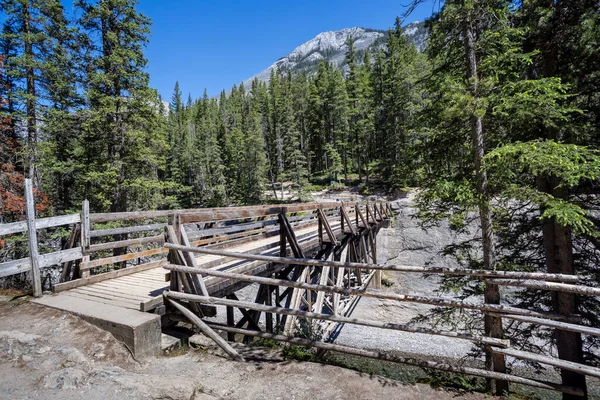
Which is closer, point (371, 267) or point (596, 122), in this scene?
point (371, 267)

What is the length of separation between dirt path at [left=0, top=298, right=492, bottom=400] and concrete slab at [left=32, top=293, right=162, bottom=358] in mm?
99

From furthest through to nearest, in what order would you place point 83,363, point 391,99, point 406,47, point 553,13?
point 406,47 → point 391,99 → point 553,13 → point 83,363

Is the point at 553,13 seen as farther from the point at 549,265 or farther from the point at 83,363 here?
the point at 83,363

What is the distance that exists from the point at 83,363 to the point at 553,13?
1033cm

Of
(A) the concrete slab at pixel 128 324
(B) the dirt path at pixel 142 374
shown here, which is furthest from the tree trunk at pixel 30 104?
(A) the concrete slab at pixel 128 324

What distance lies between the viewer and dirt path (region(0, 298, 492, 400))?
2854mm

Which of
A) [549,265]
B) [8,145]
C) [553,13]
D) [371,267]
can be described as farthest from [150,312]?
[8,145]

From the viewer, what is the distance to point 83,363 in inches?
130

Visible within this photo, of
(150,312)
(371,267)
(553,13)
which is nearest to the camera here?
(371,267)

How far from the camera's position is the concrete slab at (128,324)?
368 centimetres

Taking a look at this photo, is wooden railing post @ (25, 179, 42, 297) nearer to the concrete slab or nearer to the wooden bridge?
the wooden bridge

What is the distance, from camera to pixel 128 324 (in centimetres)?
369

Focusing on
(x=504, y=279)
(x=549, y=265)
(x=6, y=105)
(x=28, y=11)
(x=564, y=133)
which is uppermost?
(x=28, y=11)

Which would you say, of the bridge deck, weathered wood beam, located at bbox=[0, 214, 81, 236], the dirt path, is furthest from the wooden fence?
weathered wood beam, located at bbox=[0, 214, 81, 236]
